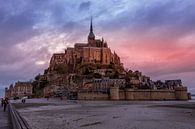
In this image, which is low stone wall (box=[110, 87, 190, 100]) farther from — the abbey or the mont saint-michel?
the abbey

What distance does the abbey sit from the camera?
593 ft

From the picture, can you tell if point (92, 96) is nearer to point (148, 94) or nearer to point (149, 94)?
point (148, 94)

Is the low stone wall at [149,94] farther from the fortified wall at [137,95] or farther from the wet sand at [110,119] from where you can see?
the wet sand at [110,119]

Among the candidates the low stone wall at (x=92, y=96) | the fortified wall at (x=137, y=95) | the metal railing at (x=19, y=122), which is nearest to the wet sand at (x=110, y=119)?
the metal railing at (x=19, y=122)

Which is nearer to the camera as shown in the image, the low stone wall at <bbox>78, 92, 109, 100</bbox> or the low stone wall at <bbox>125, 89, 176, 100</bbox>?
the low stone wall at <bbox>125, 89, 176, 100</bbox>

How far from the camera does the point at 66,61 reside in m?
184

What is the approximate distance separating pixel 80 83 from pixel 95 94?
88.6 feet

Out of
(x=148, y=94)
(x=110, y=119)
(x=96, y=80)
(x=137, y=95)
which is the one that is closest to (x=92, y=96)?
(x=96, y=80)

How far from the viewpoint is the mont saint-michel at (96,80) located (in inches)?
5241

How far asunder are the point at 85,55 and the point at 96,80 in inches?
1347

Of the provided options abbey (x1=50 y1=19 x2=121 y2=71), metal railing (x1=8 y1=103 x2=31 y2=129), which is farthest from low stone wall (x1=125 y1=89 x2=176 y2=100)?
metal railing (x1=8 y1=103 x2=31 y2=129)

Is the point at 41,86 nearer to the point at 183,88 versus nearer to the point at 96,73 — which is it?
the point at 96,73

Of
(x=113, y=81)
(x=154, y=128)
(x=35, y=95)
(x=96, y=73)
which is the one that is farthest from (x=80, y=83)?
(x=154, y=128)

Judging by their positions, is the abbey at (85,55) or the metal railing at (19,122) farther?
the abbey at (85,55)
